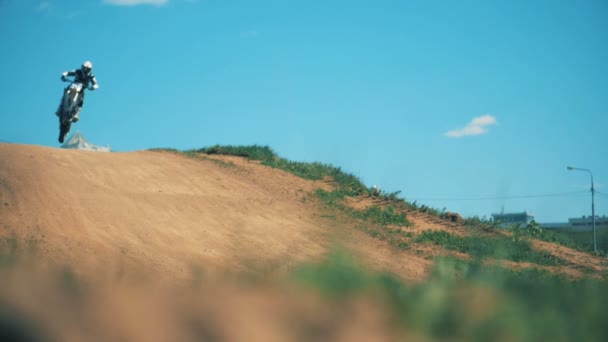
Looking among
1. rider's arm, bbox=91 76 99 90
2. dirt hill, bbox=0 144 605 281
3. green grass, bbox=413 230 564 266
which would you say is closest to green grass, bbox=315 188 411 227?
dirt hill, bbox=0 144 605 281

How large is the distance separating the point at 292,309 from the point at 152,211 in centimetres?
1265

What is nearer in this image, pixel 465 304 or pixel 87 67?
pixel 465 304

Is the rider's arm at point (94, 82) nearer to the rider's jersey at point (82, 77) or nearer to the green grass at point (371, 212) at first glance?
the rider's jersey at point (82, 77)

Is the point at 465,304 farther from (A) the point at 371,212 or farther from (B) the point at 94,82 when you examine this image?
(B) the point at 94,82

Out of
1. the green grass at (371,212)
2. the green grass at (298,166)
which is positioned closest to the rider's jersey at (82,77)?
the green grass at (298,166)

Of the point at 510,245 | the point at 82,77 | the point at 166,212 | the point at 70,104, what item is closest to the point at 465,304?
the point at 166,212

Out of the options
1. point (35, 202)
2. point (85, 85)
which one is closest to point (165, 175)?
point (85, 85)

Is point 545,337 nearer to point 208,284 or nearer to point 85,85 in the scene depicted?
point 208,284

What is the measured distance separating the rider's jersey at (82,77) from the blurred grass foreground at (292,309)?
18579mm

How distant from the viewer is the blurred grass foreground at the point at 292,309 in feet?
6.31

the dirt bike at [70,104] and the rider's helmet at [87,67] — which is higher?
the rider's helmet at [87,67]

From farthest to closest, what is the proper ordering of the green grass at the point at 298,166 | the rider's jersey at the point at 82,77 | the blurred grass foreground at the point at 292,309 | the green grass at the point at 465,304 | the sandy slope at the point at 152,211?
the green grass at the point at 298,166 < the rider's jersey at the point at 82,77 < the sandy slope at the point at 152,211 < the green grass at the point at 465,304 < the blurred grass foreground at the point at 292,309

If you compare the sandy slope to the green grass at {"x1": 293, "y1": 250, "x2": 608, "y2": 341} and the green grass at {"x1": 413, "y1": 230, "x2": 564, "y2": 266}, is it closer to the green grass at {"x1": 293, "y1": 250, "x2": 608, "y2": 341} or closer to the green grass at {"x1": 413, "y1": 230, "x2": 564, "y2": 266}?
the green grass at {"x1": 413, "y1": 230, "x2": 564, "y2": 266}

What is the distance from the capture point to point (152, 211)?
14.5 m
